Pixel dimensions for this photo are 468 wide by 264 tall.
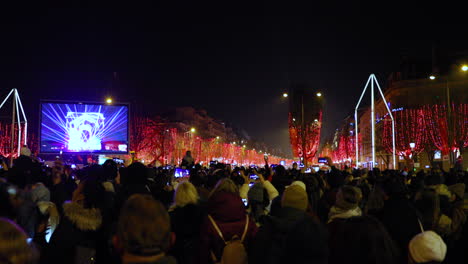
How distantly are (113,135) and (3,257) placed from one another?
2335cm

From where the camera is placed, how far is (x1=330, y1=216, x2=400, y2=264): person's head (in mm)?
4152

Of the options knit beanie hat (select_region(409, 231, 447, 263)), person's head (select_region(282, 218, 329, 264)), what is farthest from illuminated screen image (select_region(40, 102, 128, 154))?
knit beanie hat (select_region(409, 231, 447, 263))

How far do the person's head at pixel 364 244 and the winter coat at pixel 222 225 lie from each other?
4.00 feet

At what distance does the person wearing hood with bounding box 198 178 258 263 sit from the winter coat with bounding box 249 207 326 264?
1.76 ft

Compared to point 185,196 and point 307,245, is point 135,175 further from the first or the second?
point 307,245

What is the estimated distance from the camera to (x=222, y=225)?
202 inches

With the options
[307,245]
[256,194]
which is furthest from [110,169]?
[307,245]

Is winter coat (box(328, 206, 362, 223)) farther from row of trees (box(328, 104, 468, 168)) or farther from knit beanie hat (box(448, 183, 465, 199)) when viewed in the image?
row of trees (box(328, 104, 468, 168))

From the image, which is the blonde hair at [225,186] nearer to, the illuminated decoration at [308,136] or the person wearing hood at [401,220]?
the person wearing hood at [401,220]

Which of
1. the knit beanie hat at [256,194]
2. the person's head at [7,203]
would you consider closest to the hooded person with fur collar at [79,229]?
the person's head at [7,203]

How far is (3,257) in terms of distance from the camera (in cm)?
247

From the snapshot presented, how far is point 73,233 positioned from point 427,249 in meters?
3.56

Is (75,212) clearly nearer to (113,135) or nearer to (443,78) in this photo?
(113,135)

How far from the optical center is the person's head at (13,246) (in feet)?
8.16
